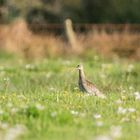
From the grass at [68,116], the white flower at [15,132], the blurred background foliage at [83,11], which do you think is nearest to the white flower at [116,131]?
the grass at [68,116]

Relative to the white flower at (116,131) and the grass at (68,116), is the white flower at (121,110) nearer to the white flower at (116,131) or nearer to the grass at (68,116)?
the grass at (68,116)

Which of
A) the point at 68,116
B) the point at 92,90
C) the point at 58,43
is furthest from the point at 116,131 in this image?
the point at 58,43

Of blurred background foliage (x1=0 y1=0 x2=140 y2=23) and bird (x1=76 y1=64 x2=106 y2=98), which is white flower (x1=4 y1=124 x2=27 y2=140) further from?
blurred background foliage (x1=0 y1=0 x2=140 y2=23)

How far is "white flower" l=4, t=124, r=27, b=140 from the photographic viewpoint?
759 centimetres

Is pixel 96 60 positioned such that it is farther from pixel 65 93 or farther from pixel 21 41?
pixel 65 93

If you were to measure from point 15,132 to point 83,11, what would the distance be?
38914 mm

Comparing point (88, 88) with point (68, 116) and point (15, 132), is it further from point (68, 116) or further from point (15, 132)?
point (15, 132)

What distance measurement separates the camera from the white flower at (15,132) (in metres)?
7.59

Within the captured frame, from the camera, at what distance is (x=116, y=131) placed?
8.02 meters

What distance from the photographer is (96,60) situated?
26.8 metres

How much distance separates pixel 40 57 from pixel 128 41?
4.51 meters

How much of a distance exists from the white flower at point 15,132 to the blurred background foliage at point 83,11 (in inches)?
1264

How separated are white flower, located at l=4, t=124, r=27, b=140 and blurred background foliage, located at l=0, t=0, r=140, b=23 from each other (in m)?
32.1

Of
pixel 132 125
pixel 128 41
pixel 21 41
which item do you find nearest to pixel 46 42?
pixel 21 41
